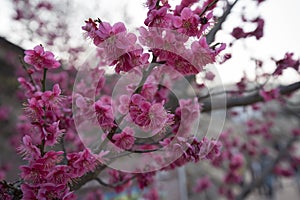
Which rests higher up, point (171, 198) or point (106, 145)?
point (106, 145)

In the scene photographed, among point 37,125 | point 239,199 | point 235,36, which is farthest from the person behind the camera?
point 239,199

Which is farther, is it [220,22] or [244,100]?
[244,100]

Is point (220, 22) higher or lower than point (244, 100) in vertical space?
higher

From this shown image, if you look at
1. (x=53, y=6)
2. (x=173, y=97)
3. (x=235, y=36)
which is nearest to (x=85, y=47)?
(x=53, y=6)

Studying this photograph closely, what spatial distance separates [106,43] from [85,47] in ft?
4.69

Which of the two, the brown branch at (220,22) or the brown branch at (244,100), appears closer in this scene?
the brown branch at (220,22)

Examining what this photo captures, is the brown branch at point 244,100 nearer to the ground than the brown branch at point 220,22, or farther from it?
nearer to the ground

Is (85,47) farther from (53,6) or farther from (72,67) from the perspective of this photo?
(53,6)

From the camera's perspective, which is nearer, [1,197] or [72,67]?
[1,197]

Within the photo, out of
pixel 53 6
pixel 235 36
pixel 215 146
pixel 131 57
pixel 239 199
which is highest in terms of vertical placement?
pixel 53 6

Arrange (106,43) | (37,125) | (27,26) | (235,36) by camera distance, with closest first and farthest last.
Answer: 1. (106,43)
2. (37,125)
3. (235,36)
4. (27,26)

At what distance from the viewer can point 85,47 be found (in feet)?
7.59

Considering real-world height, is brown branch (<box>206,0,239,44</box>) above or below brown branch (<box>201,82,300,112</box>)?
above

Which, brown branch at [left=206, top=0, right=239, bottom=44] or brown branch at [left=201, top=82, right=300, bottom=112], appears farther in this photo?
brown branch at [left=201, top=82, right=300, bottom=112]
